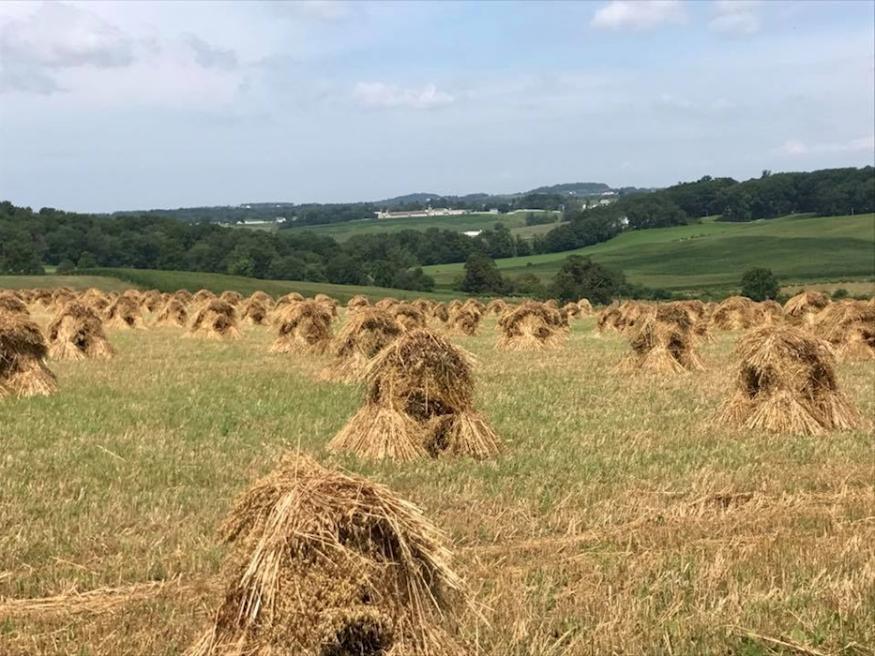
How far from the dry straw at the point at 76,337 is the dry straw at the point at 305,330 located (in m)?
4.44

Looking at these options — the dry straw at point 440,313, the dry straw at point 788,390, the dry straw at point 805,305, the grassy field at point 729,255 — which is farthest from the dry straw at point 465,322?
the grassy field at point 729,255

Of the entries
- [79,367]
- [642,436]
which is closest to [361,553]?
[642,436]

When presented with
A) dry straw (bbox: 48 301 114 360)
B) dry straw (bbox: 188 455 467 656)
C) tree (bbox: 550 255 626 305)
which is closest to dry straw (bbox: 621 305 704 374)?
dry straw (bbox: 48 301 114 360)

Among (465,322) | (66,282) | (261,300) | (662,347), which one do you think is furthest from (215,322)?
(66,282)

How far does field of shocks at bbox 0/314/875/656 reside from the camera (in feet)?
18.9

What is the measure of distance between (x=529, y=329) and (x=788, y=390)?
14163 millimetres

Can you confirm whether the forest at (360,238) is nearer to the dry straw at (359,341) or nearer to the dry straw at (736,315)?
the dry straw at (736,315)

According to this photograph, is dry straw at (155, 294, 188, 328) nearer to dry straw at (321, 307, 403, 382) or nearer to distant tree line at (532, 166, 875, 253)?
dry straw at (321, 307, 403, 382)

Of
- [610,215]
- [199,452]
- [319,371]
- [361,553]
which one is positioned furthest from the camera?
[610,215]

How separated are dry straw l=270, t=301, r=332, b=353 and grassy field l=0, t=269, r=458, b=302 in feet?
164

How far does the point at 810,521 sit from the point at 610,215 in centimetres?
14638

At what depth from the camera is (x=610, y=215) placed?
151000 millimetres

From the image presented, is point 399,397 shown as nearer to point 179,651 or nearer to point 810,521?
point 810,521

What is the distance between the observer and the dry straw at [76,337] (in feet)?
73.6
